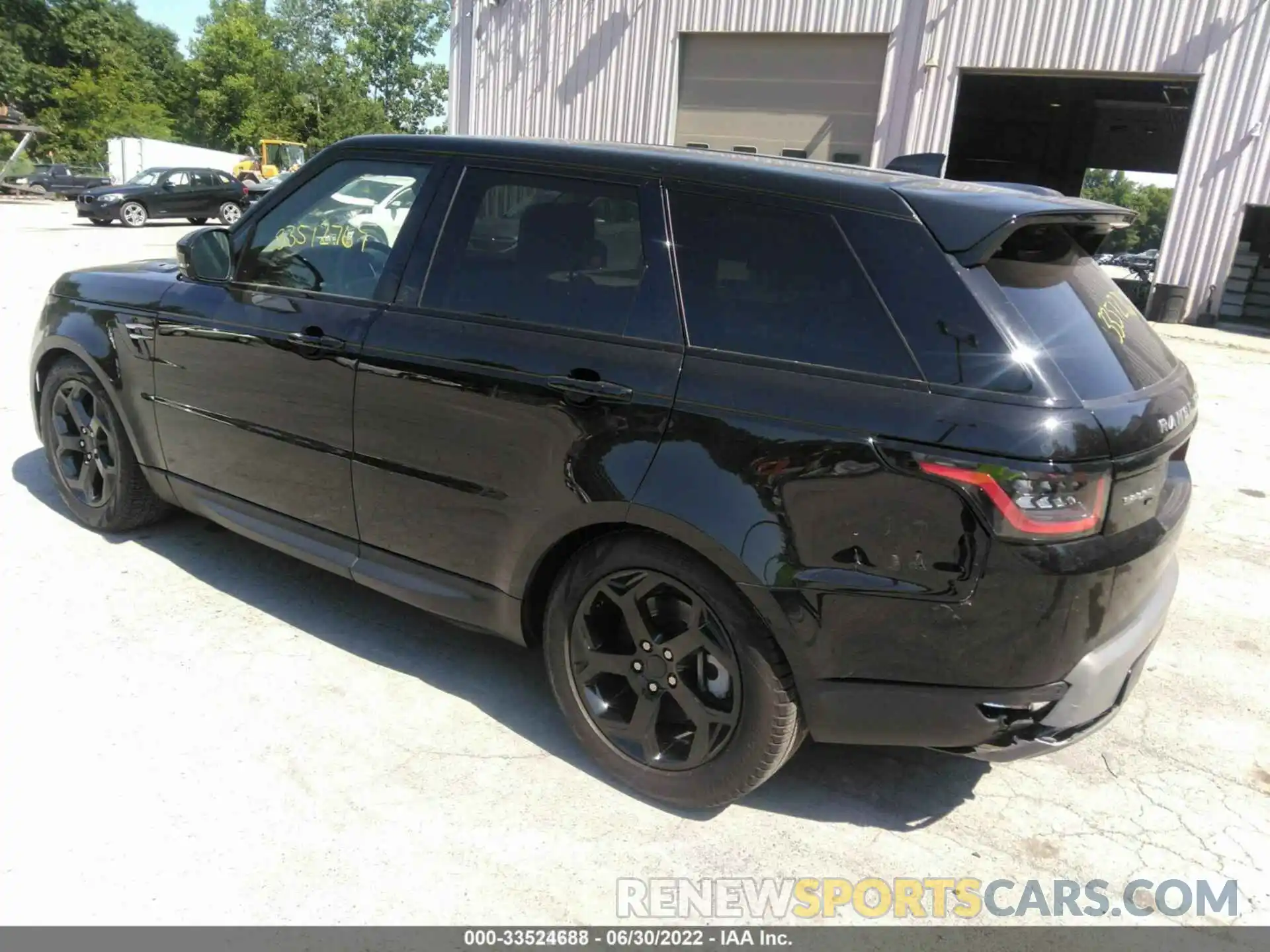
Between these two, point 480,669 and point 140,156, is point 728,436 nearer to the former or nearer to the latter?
point 480,669

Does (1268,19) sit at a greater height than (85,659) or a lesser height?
greater

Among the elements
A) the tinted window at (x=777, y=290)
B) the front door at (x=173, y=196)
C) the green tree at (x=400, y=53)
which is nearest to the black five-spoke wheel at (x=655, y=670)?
the tinted window at (x=777, y=290)

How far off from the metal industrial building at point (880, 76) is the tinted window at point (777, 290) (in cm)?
1364

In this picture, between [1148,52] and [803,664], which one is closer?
[803,664]

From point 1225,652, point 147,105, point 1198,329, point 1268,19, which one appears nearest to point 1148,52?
point 1268,19

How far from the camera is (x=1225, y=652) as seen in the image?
13.1 feet

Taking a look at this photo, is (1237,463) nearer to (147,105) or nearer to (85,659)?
(85,659)

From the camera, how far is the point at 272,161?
4600 centimetres

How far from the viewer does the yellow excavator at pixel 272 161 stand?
38.2 meters

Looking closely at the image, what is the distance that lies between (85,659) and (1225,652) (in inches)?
179

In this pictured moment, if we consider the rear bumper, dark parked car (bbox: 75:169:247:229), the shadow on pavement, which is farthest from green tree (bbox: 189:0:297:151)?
the rear bumper

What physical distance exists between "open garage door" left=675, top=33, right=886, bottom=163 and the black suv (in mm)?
13565

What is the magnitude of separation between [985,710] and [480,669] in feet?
6.32

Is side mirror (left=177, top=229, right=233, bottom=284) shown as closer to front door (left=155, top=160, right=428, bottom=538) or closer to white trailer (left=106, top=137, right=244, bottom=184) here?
front door (left=155, top=160, right=428, bottom=538)
